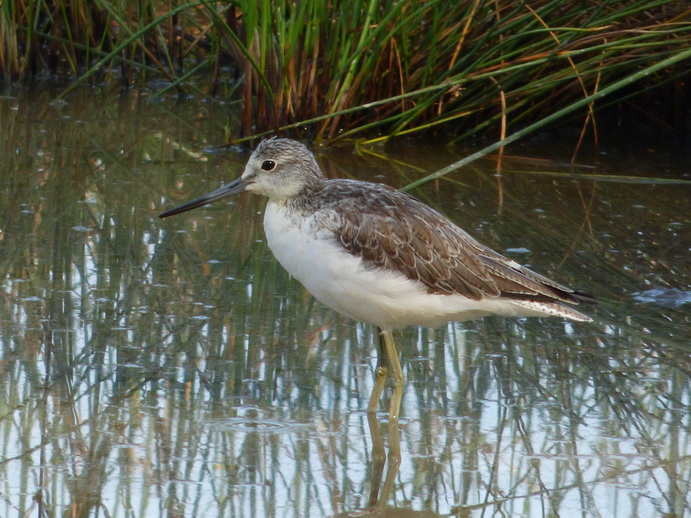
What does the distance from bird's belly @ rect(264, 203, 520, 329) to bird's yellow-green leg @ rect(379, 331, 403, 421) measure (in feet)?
0.24

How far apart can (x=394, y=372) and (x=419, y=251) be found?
0.46m

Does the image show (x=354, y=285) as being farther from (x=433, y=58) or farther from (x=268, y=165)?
(x=433, y=58)

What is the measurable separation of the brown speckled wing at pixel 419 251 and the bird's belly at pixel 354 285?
1.6 inches

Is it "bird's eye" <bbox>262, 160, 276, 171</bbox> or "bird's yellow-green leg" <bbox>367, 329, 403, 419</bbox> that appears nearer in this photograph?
"bird's yellow-green leg" <bbox>367, 329, 403, 419</bbox>

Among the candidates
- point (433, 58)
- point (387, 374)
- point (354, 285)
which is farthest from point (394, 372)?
point (433, 58)

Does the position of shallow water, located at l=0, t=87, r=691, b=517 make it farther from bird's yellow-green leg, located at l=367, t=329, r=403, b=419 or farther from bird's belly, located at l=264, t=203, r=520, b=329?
bird's belly, located at l=264, t=203, r=520, b=329

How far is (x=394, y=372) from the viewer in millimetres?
3938

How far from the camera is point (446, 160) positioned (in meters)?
7.12

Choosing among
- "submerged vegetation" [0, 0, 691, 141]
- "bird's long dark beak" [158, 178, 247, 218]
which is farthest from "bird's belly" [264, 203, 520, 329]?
"submerged vegetation" [0, 0, 691, 141]

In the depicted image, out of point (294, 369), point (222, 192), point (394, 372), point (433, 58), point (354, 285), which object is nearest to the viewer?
point (354, 285)

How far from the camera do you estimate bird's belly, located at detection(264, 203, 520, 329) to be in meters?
3.77

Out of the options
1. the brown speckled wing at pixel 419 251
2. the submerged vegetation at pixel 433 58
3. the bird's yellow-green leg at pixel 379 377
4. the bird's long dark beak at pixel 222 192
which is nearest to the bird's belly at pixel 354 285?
the brown speckled wing at pixel 419 251

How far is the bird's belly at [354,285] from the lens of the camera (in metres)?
3.77

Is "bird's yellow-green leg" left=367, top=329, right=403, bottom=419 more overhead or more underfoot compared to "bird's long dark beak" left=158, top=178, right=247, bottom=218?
more underfoot
